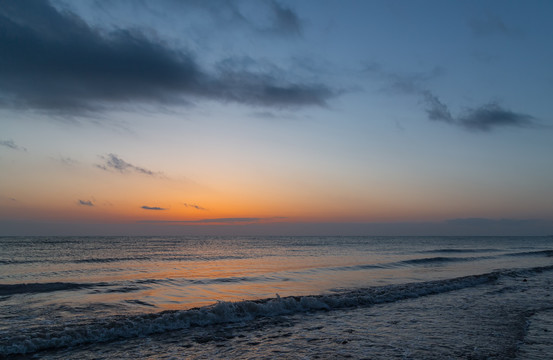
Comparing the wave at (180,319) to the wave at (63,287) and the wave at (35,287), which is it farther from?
the wave at (35,287)

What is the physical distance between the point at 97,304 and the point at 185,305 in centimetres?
414

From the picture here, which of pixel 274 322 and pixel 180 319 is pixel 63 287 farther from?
pixel 274 322

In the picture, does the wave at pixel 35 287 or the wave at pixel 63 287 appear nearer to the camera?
the wave at pixel 35 287

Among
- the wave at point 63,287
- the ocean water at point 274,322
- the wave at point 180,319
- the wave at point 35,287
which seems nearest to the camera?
the ocean water at point 274,322

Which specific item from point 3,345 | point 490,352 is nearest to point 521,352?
point 490,352

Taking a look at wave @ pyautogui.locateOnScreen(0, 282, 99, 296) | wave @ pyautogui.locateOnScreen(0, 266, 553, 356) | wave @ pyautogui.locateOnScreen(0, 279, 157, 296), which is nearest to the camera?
wave @ pyautogui.locateOnScreen(0, 266, 553, 356)

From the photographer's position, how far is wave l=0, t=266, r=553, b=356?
1022 cm

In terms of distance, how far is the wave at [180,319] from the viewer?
33.5 feet

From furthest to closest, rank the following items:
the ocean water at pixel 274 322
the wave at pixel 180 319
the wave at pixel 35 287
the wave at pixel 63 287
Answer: the wave at pixel 63 287, the wave at pixel 35 287, the wave at pixel 180 319, the ocean water at pixel 274 322

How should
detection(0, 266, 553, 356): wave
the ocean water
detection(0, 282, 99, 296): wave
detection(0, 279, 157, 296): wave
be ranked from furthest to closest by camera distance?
1. detection(0, 279, 157, 296): wave
2. detection(0, 282, 99, 296): wave
3. detection(0, 266, 553, 356): wave
4. the ocean water

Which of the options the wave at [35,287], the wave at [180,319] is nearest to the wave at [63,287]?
the wave at [35,287]

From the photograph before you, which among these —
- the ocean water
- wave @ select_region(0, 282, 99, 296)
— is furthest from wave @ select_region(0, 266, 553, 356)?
wave @ select_region(0, 282, 99, 296)

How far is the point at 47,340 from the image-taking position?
1018 centimetres

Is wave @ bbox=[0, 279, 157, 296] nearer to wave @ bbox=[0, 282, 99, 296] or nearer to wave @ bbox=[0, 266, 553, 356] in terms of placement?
wave @ bbox=[0, 282, 99, 296]
